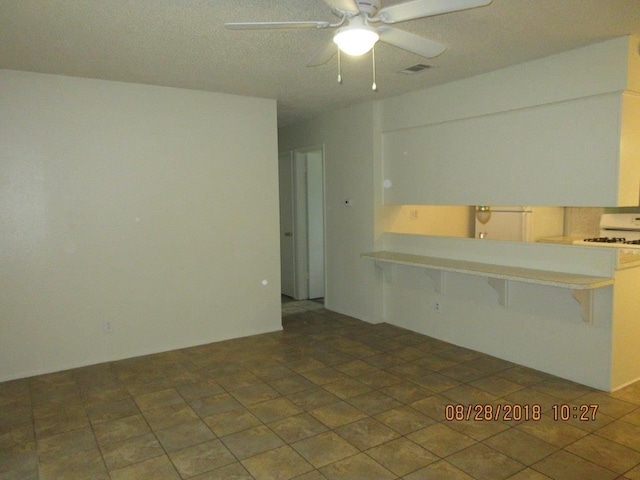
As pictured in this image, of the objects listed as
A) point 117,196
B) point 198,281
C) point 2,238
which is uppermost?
point 117,196

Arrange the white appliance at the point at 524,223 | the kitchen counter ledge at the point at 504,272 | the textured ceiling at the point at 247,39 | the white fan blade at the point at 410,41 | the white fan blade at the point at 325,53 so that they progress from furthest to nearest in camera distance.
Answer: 1. the white appliance at the point at 524,223
2. the kitchen counter ledge at the point at 504,272
3. the textured ceiling at the point at 247,39
4. the white fan blade at the point at 325,53
5. the white fan blade at the point at 410,41

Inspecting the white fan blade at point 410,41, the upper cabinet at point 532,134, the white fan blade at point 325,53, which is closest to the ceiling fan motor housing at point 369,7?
the white fan blade at point 410,41

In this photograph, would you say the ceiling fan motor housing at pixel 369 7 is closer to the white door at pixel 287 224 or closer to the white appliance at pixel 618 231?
the white appliance at pixel 618 231

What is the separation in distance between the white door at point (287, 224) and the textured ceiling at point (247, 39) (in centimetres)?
248

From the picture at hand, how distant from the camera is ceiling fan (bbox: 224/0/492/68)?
A: 1988mm

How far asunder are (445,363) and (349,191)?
2419 mm

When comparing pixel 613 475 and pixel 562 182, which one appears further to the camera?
pixel 562 182

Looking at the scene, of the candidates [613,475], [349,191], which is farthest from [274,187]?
[613,475]

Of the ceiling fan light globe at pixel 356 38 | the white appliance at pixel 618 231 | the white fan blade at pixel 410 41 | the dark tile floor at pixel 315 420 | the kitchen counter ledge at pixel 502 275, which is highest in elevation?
the white fan blade at pixel 410 41

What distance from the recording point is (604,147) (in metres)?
3.34

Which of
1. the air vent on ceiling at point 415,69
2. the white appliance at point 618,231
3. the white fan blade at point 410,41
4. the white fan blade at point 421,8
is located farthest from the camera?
the white appliance at point 618,231

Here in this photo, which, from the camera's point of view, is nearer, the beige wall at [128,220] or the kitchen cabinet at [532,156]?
the kitchen cabinet at [532,156]

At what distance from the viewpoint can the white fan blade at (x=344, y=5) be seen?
1978mm

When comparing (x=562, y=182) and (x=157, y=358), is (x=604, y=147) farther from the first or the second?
(x=157, y=358)
